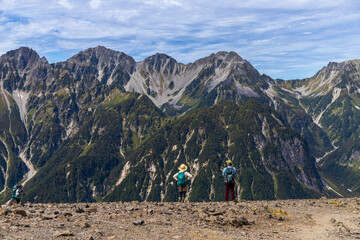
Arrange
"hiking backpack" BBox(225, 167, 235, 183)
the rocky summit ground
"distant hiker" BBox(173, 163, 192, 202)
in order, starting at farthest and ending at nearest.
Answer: "hiking backpack" BBox(225, 167, 235, 183) → "distant hiker" BBox(173, 163, 192, 202) → the rocky summit ground

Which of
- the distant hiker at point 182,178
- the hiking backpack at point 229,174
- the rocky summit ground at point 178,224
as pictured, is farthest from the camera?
the hiking backpack at point 229,174

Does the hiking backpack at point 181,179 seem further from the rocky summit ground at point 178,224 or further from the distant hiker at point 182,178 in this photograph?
the rocky summit ground at point 178,224

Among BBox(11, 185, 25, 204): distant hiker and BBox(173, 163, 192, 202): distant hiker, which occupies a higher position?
BBox(173, 163, 192, 202): distant hiker

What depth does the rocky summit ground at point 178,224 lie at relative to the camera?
20000mm

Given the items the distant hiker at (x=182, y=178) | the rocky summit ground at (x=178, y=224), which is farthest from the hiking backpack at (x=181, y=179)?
the rocky summit ground at (x=178, y=224)

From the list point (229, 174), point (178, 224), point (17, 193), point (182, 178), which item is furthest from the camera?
point (17, 193)

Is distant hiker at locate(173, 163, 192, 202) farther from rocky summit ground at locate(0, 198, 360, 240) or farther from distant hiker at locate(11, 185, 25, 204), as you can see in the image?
distant hiker at locate(11, 185, 25, 204)

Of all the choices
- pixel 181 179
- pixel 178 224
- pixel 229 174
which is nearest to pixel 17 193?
pixel 181 179

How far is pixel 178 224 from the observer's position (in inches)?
915

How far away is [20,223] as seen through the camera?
21734 mm

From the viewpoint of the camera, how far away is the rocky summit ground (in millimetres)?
20000

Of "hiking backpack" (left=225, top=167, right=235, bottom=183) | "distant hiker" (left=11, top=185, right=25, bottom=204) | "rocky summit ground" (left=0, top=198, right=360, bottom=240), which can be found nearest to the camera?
"rocky summit ground" (left=0, top=198, right=360, bottom=240)

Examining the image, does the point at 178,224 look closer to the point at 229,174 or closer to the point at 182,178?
the point at 182,178

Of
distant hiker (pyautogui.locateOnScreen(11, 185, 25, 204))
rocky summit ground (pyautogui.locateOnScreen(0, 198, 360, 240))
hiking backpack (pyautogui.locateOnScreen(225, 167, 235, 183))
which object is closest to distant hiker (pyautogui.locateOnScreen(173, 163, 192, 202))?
hiking backpack (pyautogui.locateOnScreen(225, 167, 235, 183))
